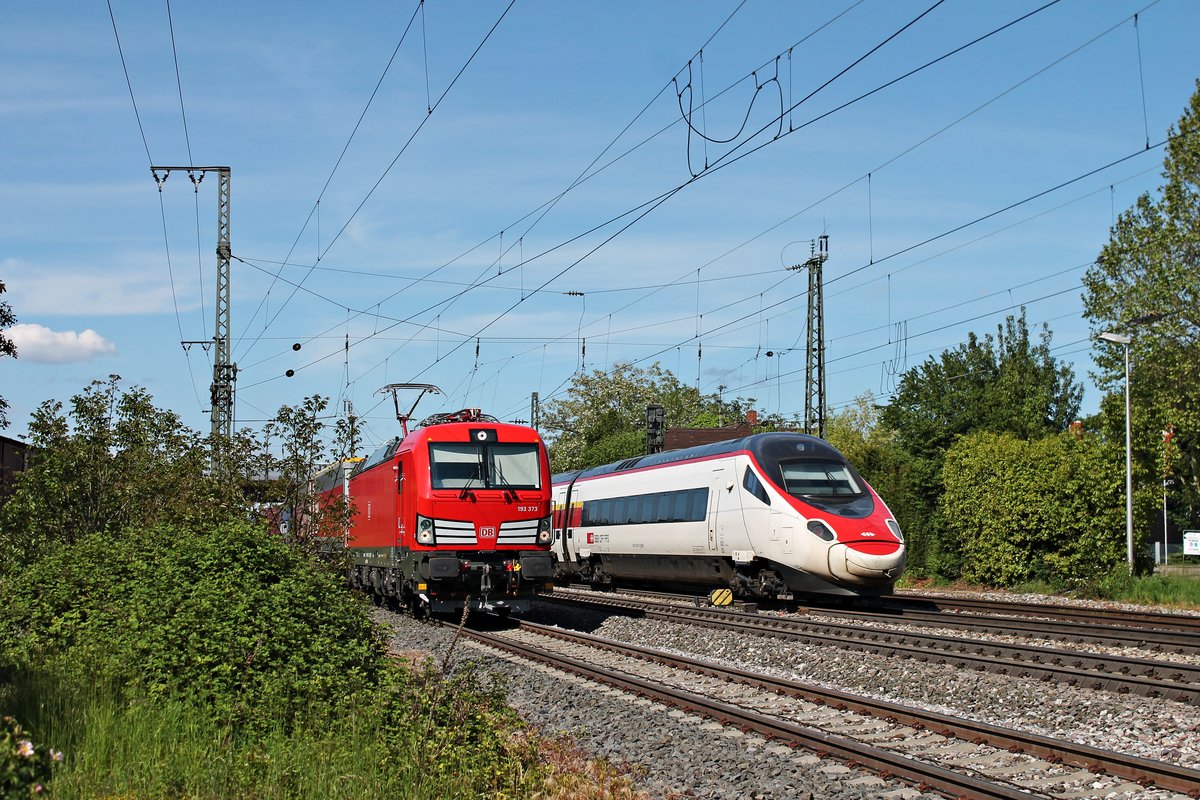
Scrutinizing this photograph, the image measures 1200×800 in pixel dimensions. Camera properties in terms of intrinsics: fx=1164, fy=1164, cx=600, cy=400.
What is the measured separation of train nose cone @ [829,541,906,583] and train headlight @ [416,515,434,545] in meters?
6.95

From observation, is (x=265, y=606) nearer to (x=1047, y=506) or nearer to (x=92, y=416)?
(x=92, y=416)

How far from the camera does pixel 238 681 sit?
9617 mm

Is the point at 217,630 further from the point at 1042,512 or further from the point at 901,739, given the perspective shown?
the point at 1042,512

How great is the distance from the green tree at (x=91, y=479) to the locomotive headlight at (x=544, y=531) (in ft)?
19.5

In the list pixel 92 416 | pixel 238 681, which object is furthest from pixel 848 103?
pixel 92 416

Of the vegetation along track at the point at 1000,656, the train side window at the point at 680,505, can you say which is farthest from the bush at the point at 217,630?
the train side window at the point at 680,505

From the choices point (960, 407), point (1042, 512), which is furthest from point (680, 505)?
point (960, 407)

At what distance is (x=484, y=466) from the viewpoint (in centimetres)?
2097

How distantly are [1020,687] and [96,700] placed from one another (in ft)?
29.2

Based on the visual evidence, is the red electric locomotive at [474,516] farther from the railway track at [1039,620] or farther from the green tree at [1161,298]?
the green tree at [1161,298]

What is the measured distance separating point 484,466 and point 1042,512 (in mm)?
14950

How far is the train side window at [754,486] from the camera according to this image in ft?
70.5

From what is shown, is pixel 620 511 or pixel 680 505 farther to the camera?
pixel 620 511

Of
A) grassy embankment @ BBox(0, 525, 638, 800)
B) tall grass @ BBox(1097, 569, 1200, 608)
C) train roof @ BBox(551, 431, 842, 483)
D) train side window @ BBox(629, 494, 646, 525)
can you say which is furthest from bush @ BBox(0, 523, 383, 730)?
tall grass @ BBox(1097, 569, 1200, 608)
